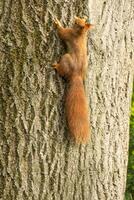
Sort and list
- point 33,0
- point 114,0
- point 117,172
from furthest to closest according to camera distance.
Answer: point 117,172 → point 114,0 → point 33,0

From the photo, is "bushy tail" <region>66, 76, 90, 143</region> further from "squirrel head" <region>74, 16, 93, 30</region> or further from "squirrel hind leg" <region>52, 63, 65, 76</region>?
"squirrel head" <region>74, 16, 93, 30</region>

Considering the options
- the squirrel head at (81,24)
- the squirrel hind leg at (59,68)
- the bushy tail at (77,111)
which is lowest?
the bushy tail at (77,111)

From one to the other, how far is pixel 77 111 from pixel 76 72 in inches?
7.3

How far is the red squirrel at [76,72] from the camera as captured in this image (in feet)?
7.93

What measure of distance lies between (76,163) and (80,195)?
186mm

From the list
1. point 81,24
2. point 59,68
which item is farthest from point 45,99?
point 81,24

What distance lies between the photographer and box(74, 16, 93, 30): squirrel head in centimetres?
239

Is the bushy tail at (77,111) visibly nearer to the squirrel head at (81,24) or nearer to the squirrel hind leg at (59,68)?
the squirrel hind leg at (59,68)

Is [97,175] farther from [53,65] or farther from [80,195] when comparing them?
[53,65]

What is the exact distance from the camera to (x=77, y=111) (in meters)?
2.48

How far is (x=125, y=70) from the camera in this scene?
9.02 feet

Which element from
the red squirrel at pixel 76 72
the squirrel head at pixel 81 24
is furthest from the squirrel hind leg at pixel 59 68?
the squirrel head at pixel 81 24

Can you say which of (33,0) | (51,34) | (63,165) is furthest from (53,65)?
(63,165)

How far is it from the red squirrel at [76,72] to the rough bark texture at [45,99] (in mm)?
38
